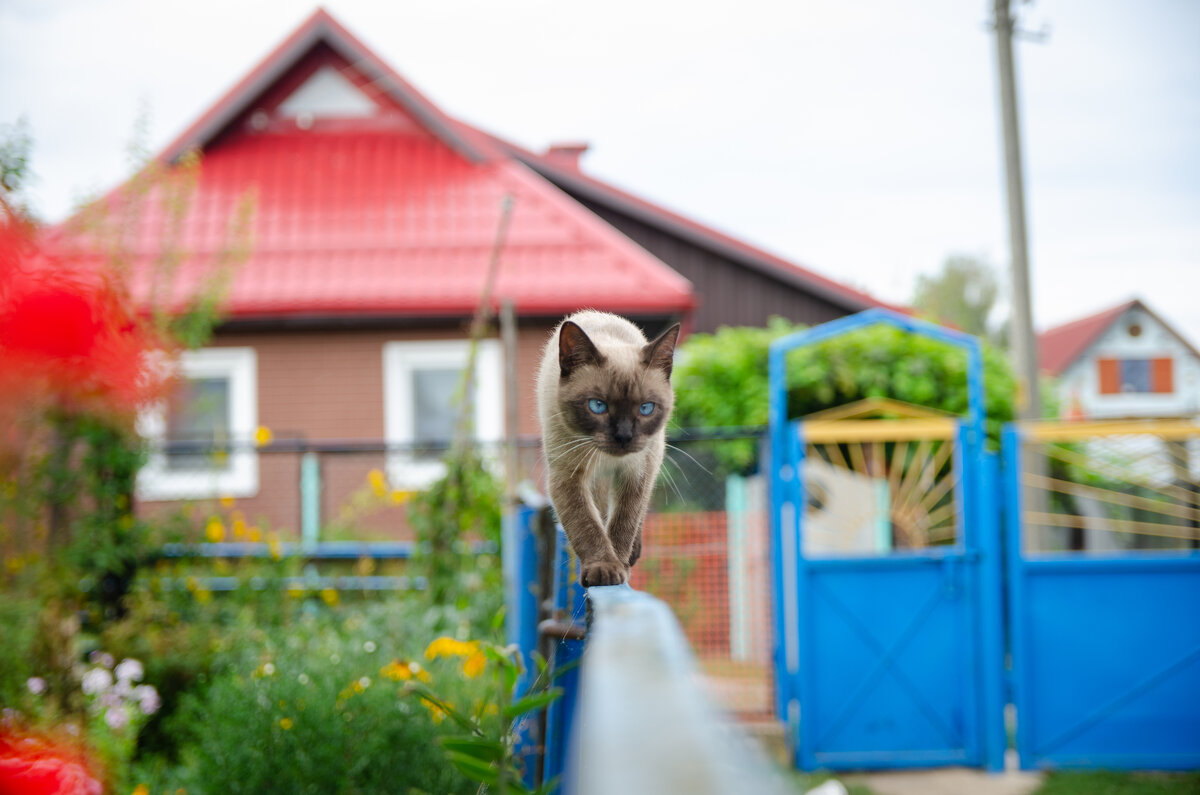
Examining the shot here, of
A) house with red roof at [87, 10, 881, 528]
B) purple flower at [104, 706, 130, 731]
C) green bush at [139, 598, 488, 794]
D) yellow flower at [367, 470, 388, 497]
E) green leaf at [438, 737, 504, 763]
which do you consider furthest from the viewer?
house with red roof at [87, 10, 881, 528]

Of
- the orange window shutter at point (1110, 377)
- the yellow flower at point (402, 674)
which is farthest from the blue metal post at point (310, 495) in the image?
the orange window shutter at point (1110, 377)

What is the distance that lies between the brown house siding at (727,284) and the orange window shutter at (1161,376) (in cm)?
2875

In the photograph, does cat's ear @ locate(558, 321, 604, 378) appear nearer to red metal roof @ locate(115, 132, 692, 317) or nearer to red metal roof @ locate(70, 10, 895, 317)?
red metal roof @ locate(70, 10, 895, 317)

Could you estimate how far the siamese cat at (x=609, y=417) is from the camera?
78 cm

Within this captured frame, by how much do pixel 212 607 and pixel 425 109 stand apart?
317 inches

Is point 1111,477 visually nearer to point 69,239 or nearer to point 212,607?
point 212,607

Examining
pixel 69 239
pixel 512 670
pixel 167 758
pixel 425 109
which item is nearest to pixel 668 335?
pixel 512 670

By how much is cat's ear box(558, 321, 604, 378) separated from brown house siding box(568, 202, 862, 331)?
14917 mm

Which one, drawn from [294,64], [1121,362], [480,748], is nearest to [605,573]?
[480,748]

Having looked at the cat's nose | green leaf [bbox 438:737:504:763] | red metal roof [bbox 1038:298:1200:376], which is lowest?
green leaf [bbox 438:737:504:763]

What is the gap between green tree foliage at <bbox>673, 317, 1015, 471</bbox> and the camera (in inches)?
405

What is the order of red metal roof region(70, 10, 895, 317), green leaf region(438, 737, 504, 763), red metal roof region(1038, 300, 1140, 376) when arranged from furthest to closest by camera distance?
red metal roof region(1038, 300, 1140, 376)
red metal roof region(70, 10, 895, 317)
green leaf region(438, 737, 504, 763)

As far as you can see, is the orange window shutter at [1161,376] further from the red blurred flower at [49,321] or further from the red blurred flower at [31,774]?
the red blurred flower at [31,774]

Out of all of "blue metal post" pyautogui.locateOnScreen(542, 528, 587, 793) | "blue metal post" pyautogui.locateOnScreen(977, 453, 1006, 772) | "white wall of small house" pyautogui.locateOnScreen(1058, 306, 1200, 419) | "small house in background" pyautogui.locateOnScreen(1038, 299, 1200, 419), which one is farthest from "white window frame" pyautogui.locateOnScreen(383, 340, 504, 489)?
"small house in background" pyautogui.locateOnScreen(1038, 299, 1200, 419)
